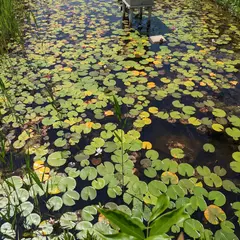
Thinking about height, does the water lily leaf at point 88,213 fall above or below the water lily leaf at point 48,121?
below

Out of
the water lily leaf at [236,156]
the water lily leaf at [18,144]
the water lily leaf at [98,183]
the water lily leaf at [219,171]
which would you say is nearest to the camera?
the water lily leaf at [98,183]

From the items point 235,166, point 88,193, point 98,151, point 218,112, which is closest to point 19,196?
point 88,193

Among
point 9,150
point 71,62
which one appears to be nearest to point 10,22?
point 71,62

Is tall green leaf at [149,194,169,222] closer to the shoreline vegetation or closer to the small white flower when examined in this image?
the small white flower

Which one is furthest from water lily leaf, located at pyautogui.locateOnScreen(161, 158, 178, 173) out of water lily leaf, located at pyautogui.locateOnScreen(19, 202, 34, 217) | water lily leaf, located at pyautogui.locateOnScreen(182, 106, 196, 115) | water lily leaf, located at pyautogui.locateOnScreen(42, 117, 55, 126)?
water lily leaf, located at pyautogui.locateOnScreen(42, 117, 55, 126)

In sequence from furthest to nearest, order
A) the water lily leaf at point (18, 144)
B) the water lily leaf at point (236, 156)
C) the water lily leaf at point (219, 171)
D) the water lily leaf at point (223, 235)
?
the water lily leaf at point (18, 144)
the water lily leaf at point (236, 156)
the water lily leaf at point (219, 171)
the water lily leaf at point (223, 235)

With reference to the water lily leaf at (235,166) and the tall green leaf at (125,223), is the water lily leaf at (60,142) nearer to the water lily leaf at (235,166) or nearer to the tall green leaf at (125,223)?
the tall green leaf at (125,223)

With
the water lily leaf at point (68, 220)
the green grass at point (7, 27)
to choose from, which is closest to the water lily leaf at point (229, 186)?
the water lily leaf at point (68, 220)

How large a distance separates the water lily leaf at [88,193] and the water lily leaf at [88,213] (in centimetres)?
9

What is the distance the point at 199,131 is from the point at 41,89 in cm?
194

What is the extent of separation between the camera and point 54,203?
1792mm

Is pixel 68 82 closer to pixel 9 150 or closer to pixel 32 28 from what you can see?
pixel 9 150

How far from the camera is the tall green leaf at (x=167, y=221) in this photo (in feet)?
3.33

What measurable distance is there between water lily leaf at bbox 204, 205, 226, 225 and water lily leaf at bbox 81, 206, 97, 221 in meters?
0.81
